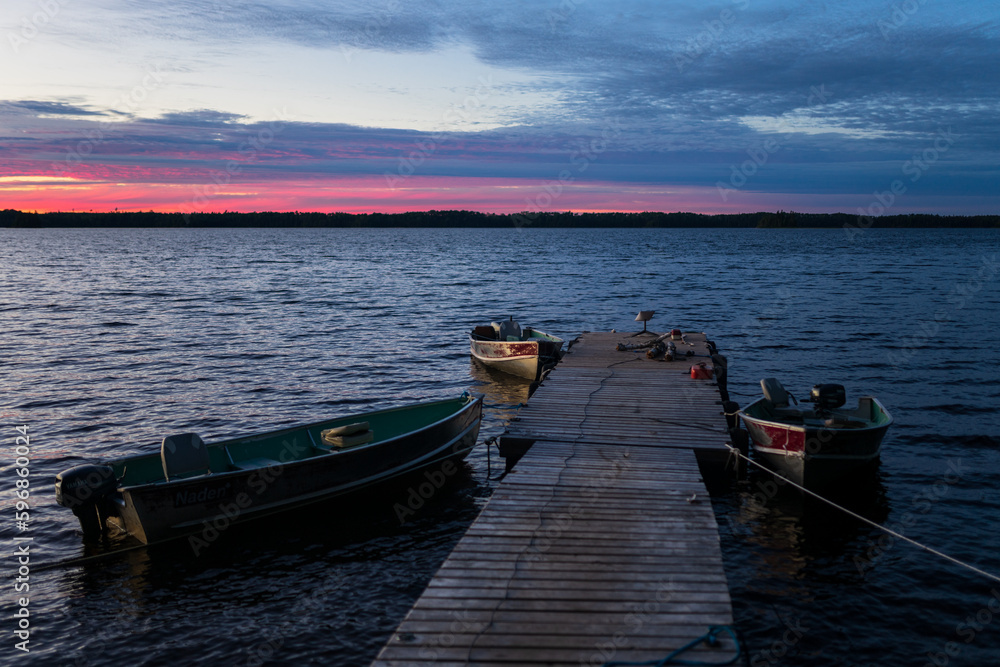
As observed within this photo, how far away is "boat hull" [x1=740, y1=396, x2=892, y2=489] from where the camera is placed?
13.5 metres

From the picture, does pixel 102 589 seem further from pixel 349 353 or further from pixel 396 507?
pixel 349 353

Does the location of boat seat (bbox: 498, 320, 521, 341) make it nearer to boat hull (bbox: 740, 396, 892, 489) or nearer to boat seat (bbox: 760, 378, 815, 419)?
boat seat (bbox: 760, 378, 815, 419)

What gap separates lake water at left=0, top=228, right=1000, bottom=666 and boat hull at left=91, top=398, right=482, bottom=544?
48 centimetres

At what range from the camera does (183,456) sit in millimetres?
11961

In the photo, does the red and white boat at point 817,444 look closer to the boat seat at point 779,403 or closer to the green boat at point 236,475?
the boat seat at point 779,403

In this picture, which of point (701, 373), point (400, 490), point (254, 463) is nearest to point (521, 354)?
point (701, 373)

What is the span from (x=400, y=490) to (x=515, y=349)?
10.5 metres

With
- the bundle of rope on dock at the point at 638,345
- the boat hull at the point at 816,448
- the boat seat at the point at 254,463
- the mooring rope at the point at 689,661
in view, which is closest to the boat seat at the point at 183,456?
the boat seat at the point at 254,463

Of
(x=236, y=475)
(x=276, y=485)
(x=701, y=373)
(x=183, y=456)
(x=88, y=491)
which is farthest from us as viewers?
(x=701, y=373)

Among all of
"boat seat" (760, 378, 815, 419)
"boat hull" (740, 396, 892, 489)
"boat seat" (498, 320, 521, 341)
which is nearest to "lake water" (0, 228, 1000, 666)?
"boat hull" (740, 396, 892, 489)

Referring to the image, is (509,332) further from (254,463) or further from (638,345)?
(254,463)

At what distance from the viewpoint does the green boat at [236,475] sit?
11.6 meters

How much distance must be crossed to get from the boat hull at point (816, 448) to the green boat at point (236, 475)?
6773 millimetres

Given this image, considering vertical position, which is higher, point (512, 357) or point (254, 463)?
point (512, 357)
